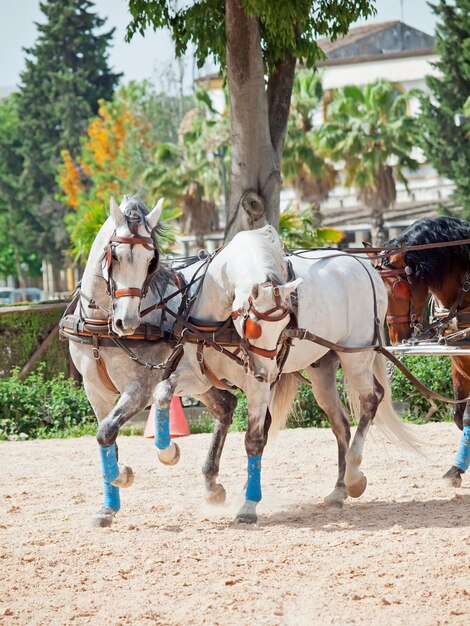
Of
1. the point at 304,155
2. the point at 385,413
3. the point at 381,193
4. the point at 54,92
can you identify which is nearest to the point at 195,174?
the point at 304,155

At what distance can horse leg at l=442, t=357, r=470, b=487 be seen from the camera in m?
8.12

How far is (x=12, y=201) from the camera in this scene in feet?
188

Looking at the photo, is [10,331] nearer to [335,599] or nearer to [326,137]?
[335,599]

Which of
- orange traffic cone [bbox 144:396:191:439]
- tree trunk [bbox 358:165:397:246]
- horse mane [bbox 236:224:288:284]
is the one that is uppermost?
tree trunk [bbox 358:165:397:246]

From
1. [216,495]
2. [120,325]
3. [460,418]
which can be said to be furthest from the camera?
[460,418]

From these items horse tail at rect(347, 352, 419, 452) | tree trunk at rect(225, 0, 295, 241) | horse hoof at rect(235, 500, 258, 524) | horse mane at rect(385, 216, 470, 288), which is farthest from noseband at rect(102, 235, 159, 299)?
tree trunk at rect(225, 0, 295, 241)

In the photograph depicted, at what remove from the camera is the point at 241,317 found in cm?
668

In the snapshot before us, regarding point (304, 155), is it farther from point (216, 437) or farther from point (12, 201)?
point (12, 201)

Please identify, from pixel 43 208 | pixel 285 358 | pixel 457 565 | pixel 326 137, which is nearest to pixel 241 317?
pixel 285 358

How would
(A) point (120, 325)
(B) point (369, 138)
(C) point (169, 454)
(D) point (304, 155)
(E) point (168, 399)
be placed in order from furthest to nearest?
(B) point (369, 138)
(D) point (304, 155)
(C) point (169, 454)
(E) point (168, 399)
(A) point (120, 325)

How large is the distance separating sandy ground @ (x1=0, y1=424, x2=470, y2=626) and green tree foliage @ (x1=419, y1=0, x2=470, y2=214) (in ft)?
80.1

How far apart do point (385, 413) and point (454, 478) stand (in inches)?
29.7

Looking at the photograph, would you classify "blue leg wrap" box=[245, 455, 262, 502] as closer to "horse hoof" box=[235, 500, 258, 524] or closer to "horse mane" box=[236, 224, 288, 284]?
"horse hoof" box=[235, 500, 258, 524]

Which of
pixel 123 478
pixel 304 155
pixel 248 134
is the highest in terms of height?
pixel 304 155
